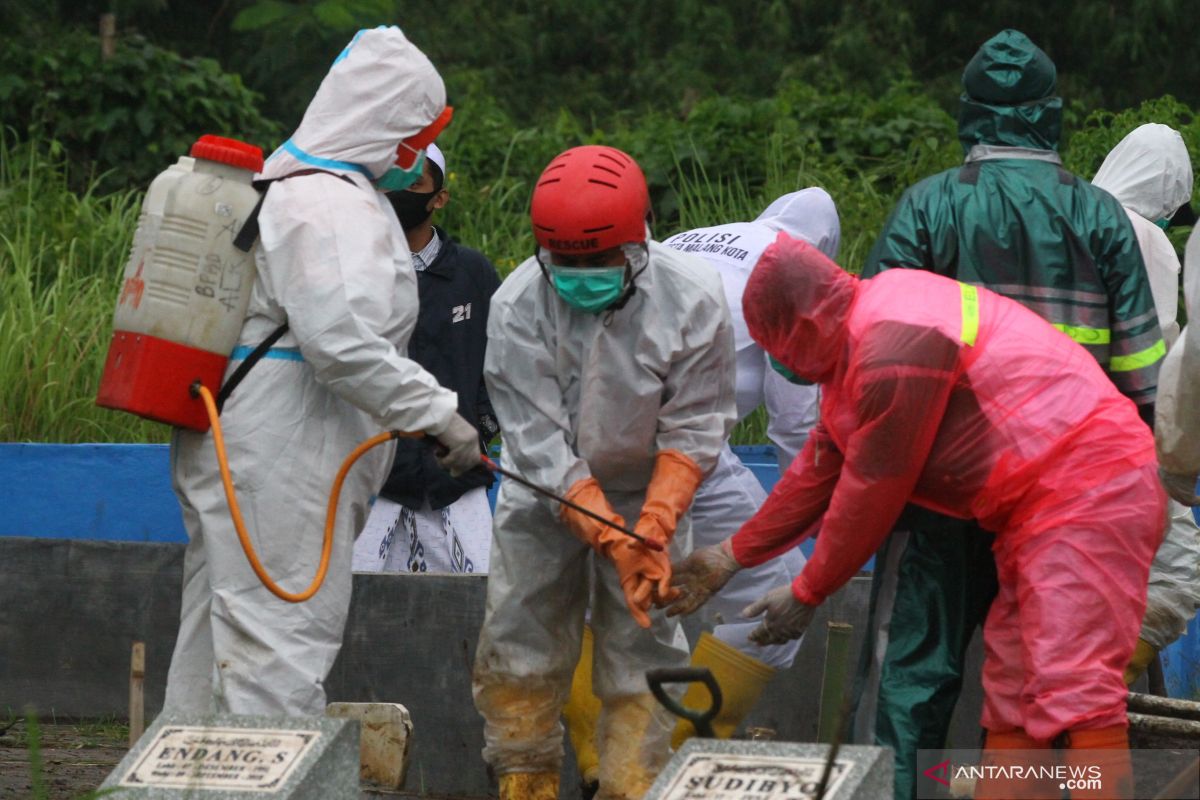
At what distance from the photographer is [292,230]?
4695 millimetres

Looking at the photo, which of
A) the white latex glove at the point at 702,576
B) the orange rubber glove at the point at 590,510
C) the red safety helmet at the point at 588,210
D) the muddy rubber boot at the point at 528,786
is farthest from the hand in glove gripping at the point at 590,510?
the muddy rubber boot at the point at 528,786

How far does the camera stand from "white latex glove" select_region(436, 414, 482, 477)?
4.75 m

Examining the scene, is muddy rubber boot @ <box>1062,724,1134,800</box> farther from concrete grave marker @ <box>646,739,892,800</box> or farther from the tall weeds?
the tall weeds

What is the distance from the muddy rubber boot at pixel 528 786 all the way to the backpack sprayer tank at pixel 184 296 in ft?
3.98

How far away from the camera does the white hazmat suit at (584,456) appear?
5016 millimetres

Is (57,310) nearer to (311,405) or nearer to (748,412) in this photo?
(748,412)

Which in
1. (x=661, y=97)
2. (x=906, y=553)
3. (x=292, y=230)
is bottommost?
(x=661, y=97)

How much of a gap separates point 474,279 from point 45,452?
76.3 inches

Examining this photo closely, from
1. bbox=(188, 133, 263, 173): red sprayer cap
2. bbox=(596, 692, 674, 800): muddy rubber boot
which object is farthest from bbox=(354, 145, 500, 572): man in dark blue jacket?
bbox=(188, 133, 263, 173): red sprayer cap

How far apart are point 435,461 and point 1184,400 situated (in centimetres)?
288

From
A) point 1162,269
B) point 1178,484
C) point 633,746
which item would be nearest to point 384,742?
point 633,746

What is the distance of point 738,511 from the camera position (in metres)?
5.91

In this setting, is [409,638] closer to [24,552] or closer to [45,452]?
[24,552]

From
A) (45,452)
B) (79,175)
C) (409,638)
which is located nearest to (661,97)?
(79,175)
